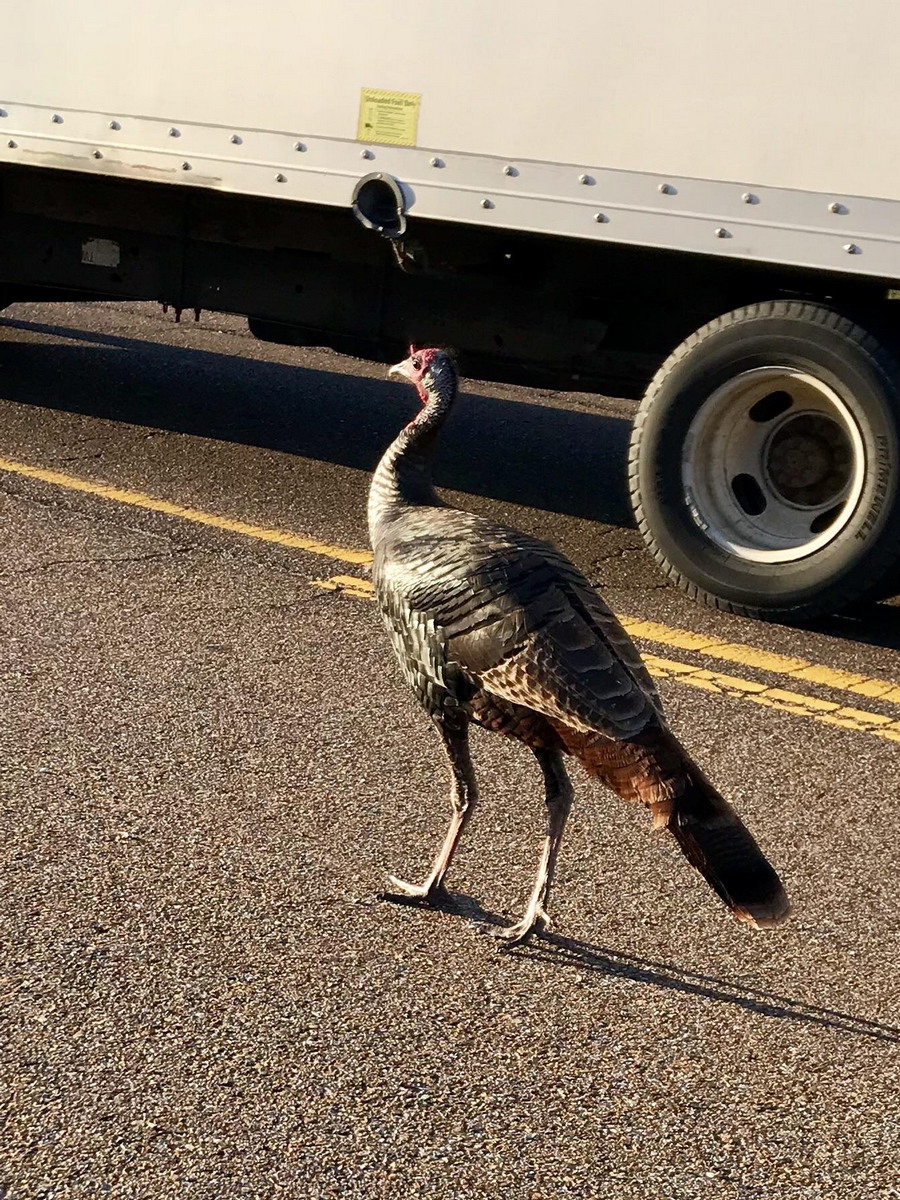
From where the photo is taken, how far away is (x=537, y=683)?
357 cm

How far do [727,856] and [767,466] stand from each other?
366cm

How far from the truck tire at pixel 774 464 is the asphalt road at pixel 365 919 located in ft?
0.73

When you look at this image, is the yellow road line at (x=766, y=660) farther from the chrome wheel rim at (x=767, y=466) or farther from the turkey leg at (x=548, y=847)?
the turkey leg at (x=548, y=847)

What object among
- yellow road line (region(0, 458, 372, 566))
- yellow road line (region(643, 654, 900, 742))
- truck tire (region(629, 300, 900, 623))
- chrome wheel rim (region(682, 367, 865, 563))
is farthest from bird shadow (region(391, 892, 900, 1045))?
yellow road line (region(0, 458, 372, 566))

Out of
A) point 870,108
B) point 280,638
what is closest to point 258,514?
point 280,638

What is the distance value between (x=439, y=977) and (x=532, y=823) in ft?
2.97

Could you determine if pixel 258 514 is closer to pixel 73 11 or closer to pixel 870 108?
pixel 73 11

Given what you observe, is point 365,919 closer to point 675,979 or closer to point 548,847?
point 548,847

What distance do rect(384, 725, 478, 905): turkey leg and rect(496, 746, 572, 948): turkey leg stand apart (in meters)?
0.20

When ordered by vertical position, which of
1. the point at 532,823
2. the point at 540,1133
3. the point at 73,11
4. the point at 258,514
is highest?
the point at 73,11

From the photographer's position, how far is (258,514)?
7.57 meters

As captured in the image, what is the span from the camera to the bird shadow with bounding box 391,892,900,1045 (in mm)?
3643

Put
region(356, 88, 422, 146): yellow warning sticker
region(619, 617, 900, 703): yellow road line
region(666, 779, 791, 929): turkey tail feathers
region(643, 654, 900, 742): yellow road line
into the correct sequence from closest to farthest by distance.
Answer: region(666, 779, 791, 929): turkey tail feathers < region(643, 654, 900, 742): yellow road line < region(619, 617, 900, 703): yellow road line < region(356, 88, 422, 146): yellow warning sticker

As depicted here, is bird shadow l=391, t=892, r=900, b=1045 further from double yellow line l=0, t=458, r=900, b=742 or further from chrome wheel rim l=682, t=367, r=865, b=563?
chrome wheel rim l=682, t=367, r=865, b=563
